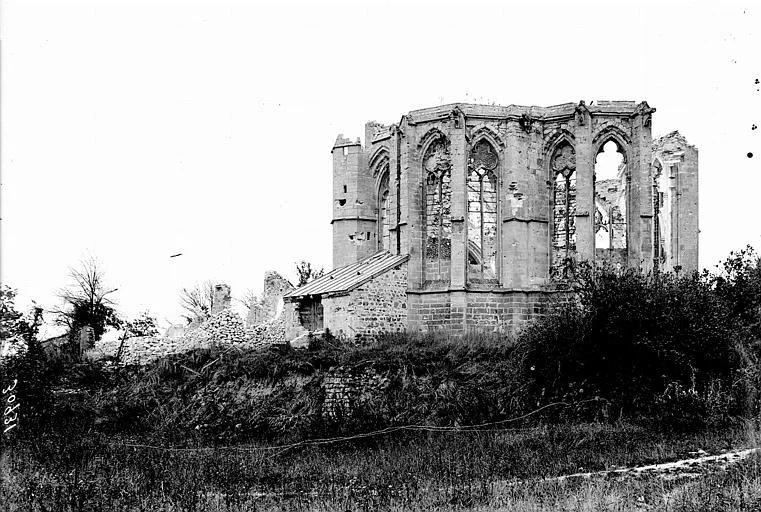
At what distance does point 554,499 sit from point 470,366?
10058mm

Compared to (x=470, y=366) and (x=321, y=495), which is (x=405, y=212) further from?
(x=321, y=495)

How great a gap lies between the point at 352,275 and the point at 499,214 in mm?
4556

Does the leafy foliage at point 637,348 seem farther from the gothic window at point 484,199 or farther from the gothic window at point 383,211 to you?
the gothic window at point 383,211

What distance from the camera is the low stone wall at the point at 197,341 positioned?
26344mm

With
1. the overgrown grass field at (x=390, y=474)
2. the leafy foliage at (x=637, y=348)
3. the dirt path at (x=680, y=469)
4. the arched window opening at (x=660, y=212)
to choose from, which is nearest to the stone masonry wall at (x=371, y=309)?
the leafy foliage at (x=637, y=348)

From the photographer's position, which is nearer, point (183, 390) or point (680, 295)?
point (680, 295)

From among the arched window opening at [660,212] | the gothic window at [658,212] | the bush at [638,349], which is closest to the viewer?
the bush at [638,349]

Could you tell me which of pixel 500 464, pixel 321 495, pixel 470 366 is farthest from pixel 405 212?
pixel 321 495

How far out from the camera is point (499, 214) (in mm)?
28734

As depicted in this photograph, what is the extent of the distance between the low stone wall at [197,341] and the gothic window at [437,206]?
15.8ft

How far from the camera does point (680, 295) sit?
20250mm

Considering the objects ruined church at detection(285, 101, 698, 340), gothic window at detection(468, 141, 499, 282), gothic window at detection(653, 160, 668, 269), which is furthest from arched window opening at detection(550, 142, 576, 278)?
gothic window at detection(653, 160, 668, 269)

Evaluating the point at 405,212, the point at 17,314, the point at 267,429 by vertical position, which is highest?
the point at 405,212

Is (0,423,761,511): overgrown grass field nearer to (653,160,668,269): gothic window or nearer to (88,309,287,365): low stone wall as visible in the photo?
(88,309,287,365): low stone wall
